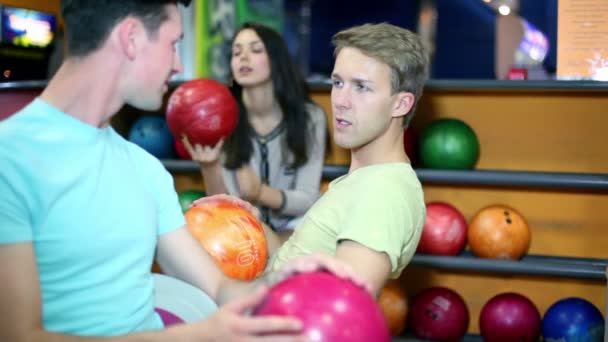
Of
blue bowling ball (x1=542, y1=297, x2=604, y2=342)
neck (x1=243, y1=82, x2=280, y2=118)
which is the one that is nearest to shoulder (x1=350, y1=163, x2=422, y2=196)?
blue bowling ball (x1=542, y1=297, x2=604, y2=342)

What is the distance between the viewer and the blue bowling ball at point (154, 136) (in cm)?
469

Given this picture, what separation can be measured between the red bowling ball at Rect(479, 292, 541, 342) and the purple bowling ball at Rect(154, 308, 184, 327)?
251cm

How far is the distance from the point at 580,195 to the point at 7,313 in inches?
139

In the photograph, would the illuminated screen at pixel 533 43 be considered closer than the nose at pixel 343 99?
No

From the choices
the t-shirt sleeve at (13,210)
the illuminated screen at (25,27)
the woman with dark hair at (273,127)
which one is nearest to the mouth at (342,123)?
the t-shirt sleeve at (13,210)

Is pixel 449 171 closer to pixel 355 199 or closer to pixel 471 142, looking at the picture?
pixel 471 142

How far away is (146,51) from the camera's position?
5.39ft

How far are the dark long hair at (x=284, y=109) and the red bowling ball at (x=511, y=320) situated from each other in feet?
4.29

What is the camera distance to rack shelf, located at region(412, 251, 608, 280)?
12.8ft

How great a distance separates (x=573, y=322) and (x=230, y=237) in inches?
88.2

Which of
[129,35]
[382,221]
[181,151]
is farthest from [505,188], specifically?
[129,35]

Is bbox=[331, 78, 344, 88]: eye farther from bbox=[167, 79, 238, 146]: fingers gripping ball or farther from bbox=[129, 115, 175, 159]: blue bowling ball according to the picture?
bbox=[129, 115, 175, 159]: blue bowling ball

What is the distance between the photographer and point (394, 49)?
2.39 metres

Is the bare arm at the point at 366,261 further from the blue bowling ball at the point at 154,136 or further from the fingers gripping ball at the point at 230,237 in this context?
the blue bowling ball at the point at 154,136
